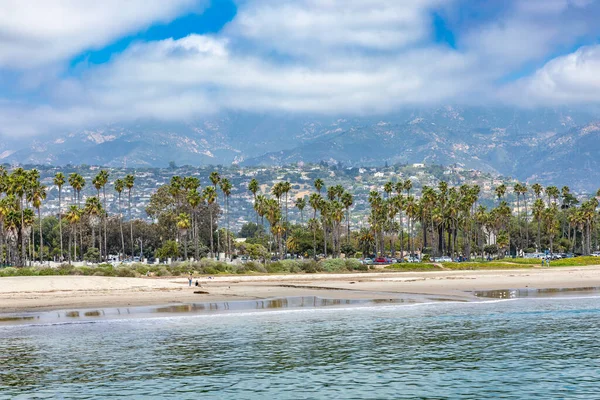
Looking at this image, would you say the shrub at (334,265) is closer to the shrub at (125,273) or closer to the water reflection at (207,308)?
the shrub at (125,273)

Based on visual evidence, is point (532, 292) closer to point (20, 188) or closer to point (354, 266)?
point (354, 266)

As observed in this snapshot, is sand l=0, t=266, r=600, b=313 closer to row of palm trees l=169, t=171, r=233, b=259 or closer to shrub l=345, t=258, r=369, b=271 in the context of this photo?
shrub l=345, t=258, r=369, b=271

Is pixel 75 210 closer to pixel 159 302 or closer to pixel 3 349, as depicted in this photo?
pixel 159 302

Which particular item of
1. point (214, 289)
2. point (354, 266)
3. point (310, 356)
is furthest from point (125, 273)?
point (310, 356)

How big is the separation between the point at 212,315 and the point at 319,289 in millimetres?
21349

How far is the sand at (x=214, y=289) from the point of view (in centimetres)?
4906

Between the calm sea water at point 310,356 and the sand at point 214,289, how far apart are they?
10.3 m

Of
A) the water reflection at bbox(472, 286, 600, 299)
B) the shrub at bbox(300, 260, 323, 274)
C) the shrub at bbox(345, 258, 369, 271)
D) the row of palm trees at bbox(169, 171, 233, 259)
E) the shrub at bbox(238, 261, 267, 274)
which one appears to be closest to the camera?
the water reflection at bbox(472, 286, 600, 299)

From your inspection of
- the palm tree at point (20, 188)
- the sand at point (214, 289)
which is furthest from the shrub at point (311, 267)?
Answer: the palm tree at point (20, 188)

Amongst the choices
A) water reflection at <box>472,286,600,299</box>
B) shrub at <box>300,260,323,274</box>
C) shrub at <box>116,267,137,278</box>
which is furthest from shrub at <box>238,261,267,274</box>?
water reflection at <box>472,286,600,299</box>

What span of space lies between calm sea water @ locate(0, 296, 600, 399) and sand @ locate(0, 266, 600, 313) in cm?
1032

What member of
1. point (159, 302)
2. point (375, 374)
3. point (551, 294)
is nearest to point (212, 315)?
point (159, 302)

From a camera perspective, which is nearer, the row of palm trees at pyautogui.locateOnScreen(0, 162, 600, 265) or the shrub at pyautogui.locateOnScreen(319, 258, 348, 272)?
the shrub at pyautogui.locateOnScreen(319, 258, 348, 272)

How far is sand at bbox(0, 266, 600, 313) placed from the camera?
49062mm
